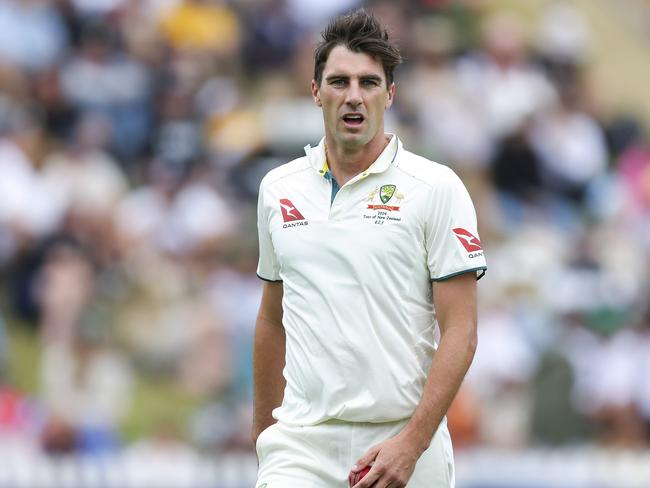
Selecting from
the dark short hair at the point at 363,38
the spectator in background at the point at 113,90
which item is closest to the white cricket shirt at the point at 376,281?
the dark short hair at the point at 363,38

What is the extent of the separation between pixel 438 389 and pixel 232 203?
9013 mm

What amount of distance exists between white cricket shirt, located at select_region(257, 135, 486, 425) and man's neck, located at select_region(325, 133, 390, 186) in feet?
0.19

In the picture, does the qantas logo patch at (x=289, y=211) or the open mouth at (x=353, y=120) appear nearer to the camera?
the open mouth at (x=353, y=120)

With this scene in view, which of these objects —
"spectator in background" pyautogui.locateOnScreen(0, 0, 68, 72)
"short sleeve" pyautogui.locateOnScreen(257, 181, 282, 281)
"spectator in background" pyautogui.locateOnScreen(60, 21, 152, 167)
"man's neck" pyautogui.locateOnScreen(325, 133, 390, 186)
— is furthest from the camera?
"spectator in background" pyautogui.locateOnScreen(0, 0, 68, 72)

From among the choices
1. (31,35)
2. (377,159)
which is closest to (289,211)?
(377,159)

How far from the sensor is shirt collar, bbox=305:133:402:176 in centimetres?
551

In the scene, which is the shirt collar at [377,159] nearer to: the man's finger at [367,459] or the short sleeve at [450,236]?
the short sleeve at [450,236]

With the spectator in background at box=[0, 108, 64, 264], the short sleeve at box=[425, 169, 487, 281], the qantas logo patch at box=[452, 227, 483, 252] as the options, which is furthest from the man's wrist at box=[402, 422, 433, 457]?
the spectator in background at box=[0, 108, 64, 264]

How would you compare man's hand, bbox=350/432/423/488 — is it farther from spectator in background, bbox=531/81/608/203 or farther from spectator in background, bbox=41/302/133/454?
spectator in background, bbox=531/81/608/203

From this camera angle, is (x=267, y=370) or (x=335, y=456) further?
(x=267, y=370)

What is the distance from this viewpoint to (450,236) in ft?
17.5

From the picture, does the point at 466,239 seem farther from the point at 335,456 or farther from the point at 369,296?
the point at 335,456

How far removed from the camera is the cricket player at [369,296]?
17.4ft

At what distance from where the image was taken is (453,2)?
1811 cm
